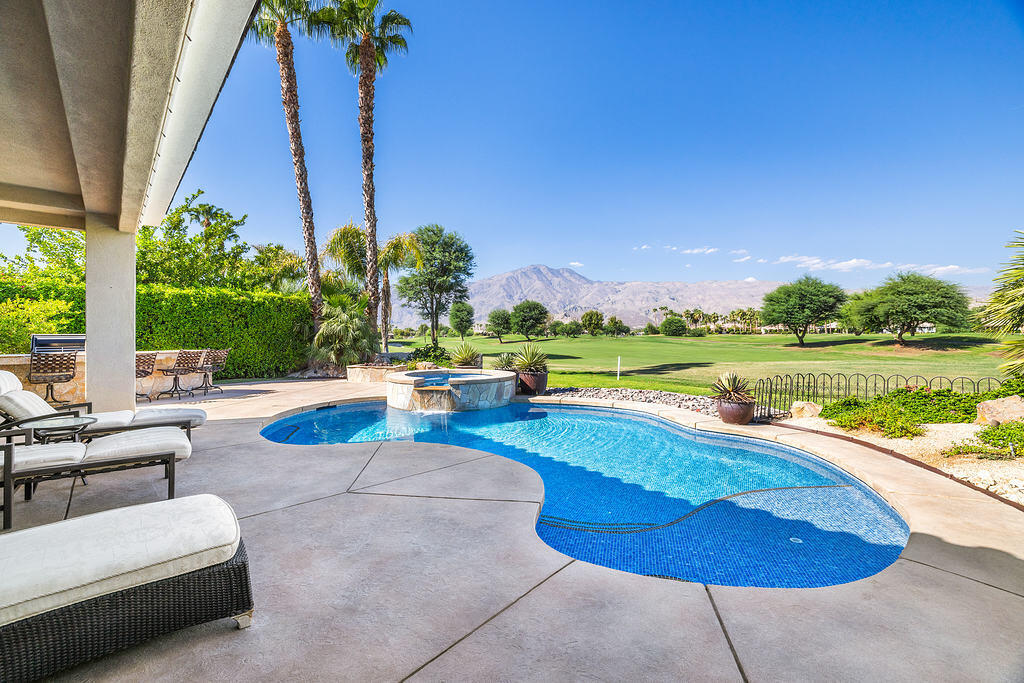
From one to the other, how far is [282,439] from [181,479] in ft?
8.78

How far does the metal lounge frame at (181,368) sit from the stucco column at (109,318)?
3.37m

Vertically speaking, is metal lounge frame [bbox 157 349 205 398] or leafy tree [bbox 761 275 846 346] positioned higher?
leafy tree [bbox 761 275 846 346]

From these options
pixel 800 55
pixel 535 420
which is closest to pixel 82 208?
pixel 535 420

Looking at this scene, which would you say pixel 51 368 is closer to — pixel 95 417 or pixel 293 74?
pixel 95 417

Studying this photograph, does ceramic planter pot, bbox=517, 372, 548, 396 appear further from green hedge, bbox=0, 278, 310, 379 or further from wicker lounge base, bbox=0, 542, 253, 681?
wicker lounge base, bbox=0, 542, 253, 681

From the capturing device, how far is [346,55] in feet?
49.6

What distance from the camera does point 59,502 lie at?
10.7ft

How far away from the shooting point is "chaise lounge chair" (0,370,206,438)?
4.05 metres

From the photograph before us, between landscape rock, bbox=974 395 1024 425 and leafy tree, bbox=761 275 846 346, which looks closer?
landscape rock, bbox=974 395 1024 425

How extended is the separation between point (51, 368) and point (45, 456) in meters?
6.43

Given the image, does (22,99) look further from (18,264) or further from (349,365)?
(18,264)

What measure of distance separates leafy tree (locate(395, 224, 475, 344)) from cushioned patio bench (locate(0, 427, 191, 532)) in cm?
2158

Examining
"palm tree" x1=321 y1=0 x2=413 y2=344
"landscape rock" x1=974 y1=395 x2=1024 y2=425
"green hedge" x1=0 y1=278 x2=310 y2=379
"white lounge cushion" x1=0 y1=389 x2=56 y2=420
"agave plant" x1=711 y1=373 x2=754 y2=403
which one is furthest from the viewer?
"palm tree" x1=321 y1=0 x2=413 y2=344

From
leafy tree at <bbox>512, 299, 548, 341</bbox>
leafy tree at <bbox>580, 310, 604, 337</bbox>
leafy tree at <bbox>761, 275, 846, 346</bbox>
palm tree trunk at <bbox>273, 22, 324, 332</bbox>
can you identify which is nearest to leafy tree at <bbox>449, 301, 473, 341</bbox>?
leafy tree at <bbox>512, 299, 548, 341</bbox>
